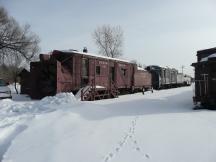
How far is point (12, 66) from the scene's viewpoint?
153ft

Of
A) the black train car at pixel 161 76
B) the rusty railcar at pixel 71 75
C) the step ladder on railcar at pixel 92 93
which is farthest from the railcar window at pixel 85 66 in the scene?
the black train car at pixel 161 76

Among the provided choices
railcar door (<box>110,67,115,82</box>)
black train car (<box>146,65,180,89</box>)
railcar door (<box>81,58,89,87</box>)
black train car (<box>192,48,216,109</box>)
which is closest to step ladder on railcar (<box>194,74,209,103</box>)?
black train car (<box>192,48,216,109</box>)

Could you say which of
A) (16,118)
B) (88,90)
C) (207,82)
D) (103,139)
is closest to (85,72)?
(88,90)

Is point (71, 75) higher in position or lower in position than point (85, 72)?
lower

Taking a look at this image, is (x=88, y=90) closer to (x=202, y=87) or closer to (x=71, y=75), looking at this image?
(x=71, y=75)

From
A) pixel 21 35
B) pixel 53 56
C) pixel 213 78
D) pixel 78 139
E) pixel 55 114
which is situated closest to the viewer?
pixel 78 139

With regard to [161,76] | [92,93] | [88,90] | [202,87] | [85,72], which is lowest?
[92,93]

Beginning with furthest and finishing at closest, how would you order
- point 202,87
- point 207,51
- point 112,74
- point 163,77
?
point 163,77 < point 112,74 < point 207,51 < point 202,87

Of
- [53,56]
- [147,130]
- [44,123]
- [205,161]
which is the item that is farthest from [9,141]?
[53,56]

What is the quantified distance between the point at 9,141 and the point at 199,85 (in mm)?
12033

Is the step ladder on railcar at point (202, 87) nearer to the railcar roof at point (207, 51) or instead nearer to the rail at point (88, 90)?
the railcar roof at point (207, 51)

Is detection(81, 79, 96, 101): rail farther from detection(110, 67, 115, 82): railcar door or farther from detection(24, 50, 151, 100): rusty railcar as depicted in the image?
detection(110, 67, 115, 82): railcar door

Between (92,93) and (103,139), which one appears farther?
(92,93)

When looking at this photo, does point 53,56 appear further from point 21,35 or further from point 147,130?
point 21,35
